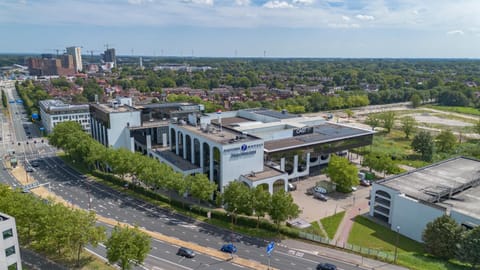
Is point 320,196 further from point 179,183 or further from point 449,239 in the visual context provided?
point 179,183

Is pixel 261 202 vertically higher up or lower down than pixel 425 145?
lower down

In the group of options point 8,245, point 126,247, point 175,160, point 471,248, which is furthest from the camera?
point 175,160

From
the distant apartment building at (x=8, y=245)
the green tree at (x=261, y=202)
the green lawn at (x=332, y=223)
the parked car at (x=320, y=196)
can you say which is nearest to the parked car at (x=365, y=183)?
the parked car at (x=320, y=196)

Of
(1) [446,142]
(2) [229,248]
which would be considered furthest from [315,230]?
(1) [446,142]

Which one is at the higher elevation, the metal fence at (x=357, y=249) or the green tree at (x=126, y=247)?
the green tree at (x=126, y=247)

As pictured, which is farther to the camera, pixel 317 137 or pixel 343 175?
pixel 317 137

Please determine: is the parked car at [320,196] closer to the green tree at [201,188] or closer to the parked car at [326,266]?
the green tree at [201,188]
